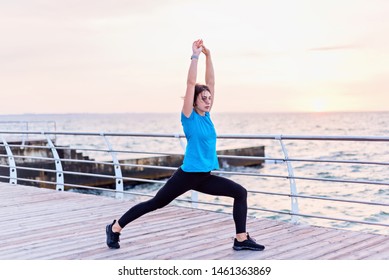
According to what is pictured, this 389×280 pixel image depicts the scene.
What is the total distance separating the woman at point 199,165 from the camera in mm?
5070

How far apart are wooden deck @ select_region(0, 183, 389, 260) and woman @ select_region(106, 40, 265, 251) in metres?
0.21

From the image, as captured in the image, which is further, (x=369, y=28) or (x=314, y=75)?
(x=314, y=75)

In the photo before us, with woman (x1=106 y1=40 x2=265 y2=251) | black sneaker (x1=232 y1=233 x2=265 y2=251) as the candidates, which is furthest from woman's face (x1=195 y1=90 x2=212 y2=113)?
black sneaker (x1=232 y1=233 x2=265 y2=251)

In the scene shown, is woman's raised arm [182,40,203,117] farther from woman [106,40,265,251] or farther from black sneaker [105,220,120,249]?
black sneaker [105,220,120,249]

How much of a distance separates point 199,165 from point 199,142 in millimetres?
209

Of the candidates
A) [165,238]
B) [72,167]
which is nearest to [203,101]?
[165,238]

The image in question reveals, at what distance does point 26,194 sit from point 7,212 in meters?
1.64

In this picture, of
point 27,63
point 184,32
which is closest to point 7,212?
point 184,32

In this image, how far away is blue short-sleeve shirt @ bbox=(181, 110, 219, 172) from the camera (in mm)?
5098

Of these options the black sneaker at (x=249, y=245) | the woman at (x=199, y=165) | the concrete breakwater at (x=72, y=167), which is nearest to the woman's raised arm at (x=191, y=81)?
the woman at (x=199, y=165)

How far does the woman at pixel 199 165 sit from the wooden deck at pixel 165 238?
213 mm

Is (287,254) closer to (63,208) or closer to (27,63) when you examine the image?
(63,208)

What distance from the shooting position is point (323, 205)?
20359mm

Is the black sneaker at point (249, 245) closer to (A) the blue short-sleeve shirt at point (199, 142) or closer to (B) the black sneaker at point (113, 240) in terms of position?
(A) the blue short-sleeve shirt at point (199, 142)
